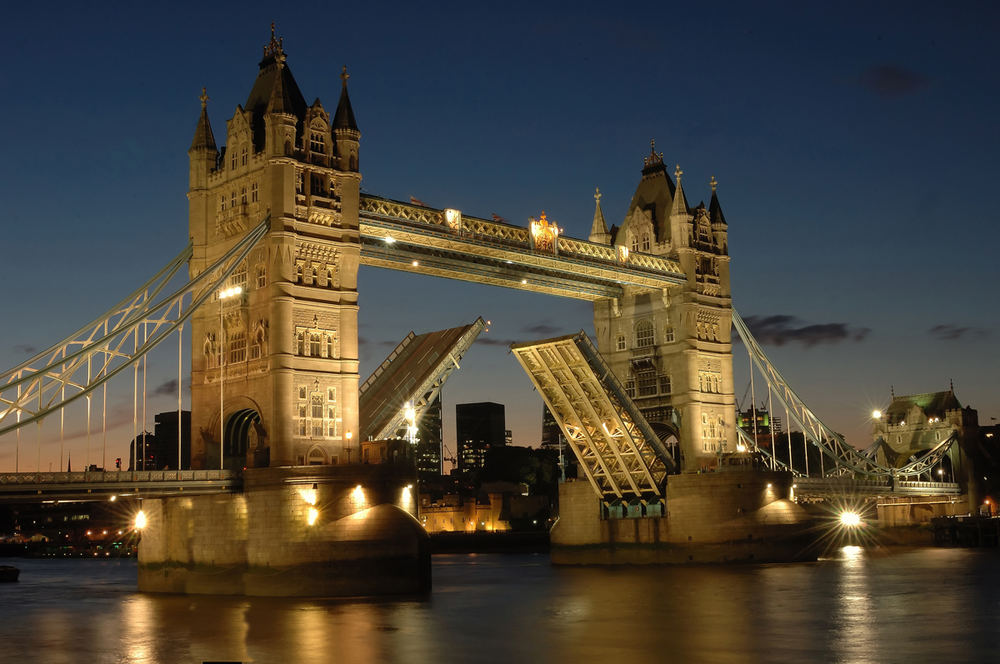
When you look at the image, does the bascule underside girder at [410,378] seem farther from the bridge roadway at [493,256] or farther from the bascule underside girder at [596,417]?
the bascule underside girder at [596,417]

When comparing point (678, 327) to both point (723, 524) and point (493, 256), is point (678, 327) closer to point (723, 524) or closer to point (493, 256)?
point (723, 524)

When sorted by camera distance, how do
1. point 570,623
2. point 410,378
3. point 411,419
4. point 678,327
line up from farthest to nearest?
1. point 678,327
2. point 410,378
3. point 411,419
4. point 570,623

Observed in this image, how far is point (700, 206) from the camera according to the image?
6956cm

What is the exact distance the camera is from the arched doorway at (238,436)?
49.8 meters

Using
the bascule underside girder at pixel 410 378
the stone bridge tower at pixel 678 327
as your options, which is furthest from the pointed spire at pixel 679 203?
the bascule underside girder at pixel 410 378

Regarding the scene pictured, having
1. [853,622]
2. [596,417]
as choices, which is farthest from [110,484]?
[596,417]

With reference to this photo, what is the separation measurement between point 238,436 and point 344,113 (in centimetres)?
1436

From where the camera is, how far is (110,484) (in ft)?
136

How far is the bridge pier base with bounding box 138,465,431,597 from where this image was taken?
43.6 meters

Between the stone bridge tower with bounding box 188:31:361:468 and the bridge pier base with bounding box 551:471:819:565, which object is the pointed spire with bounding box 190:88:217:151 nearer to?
the stone bridge tower with bounding box 188:31:361:468

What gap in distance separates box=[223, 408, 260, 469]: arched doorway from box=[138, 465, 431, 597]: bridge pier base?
3.73 meters

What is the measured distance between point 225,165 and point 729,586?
87.5ft

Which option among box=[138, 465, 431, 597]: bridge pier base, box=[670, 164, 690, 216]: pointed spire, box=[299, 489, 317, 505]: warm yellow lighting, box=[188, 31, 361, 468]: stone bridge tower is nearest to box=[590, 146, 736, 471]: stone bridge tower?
box=[670, 164, 690, 216]: pointed spire

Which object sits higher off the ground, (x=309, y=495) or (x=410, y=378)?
(x=410, y=378)
